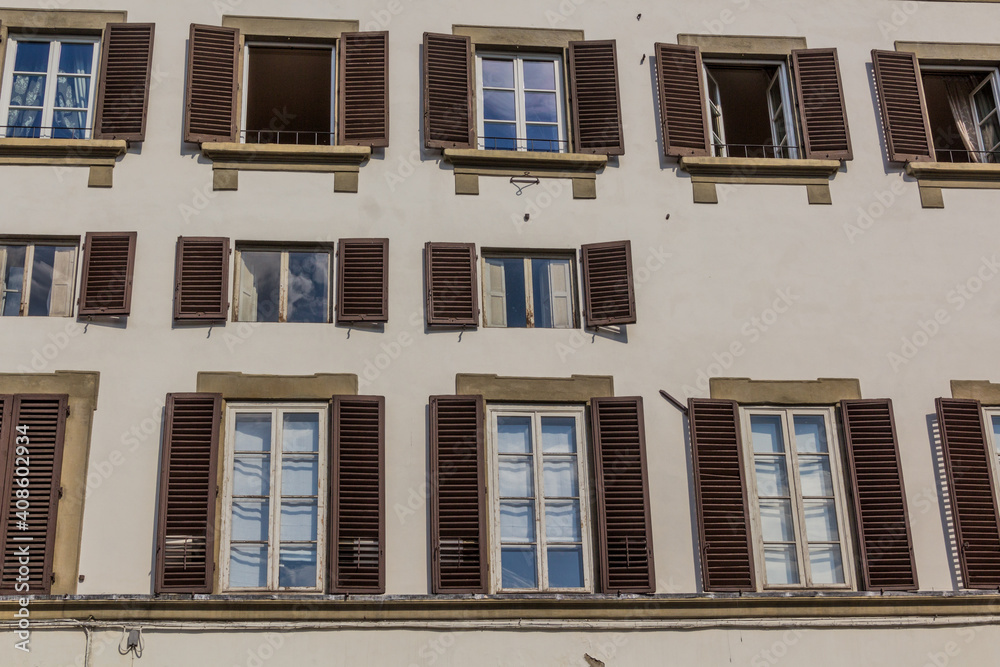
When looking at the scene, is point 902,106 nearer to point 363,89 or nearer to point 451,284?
point 451,284

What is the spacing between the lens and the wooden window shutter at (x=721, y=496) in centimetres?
1212

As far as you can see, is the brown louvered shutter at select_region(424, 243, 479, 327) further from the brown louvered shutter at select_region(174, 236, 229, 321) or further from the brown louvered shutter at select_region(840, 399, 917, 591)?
the brown louvered shutter at select_region(840, 399, 917, 591)

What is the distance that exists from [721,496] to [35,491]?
667 centimetres

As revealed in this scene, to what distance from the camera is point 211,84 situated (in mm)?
13594

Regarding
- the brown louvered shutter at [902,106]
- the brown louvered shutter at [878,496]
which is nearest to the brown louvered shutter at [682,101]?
the brown louvered shutter at [902,106]

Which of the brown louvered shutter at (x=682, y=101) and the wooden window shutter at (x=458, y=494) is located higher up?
the brown louvered shutter at (x=682, y=101)

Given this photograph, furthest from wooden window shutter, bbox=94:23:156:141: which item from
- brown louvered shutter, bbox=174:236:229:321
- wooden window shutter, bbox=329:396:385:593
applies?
wooden window shutter, bbox=329:396:385:593

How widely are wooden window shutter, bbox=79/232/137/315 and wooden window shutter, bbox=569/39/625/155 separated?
496 cm

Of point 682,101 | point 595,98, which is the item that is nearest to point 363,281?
point 595,98

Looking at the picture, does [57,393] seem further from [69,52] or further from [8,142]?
[69,52]

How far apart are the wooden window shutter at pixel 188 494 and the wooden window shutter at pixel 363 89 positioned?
333 cm

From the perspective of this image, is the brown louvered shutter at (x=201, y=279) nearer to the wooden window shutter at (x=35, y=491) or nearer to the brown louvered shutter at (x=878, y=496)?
the wooden window shutter at (x=35, y=491)

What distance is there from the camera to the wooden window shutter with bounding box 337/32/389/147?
1355 centimetres

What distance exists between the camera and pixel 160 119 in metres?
13.5
